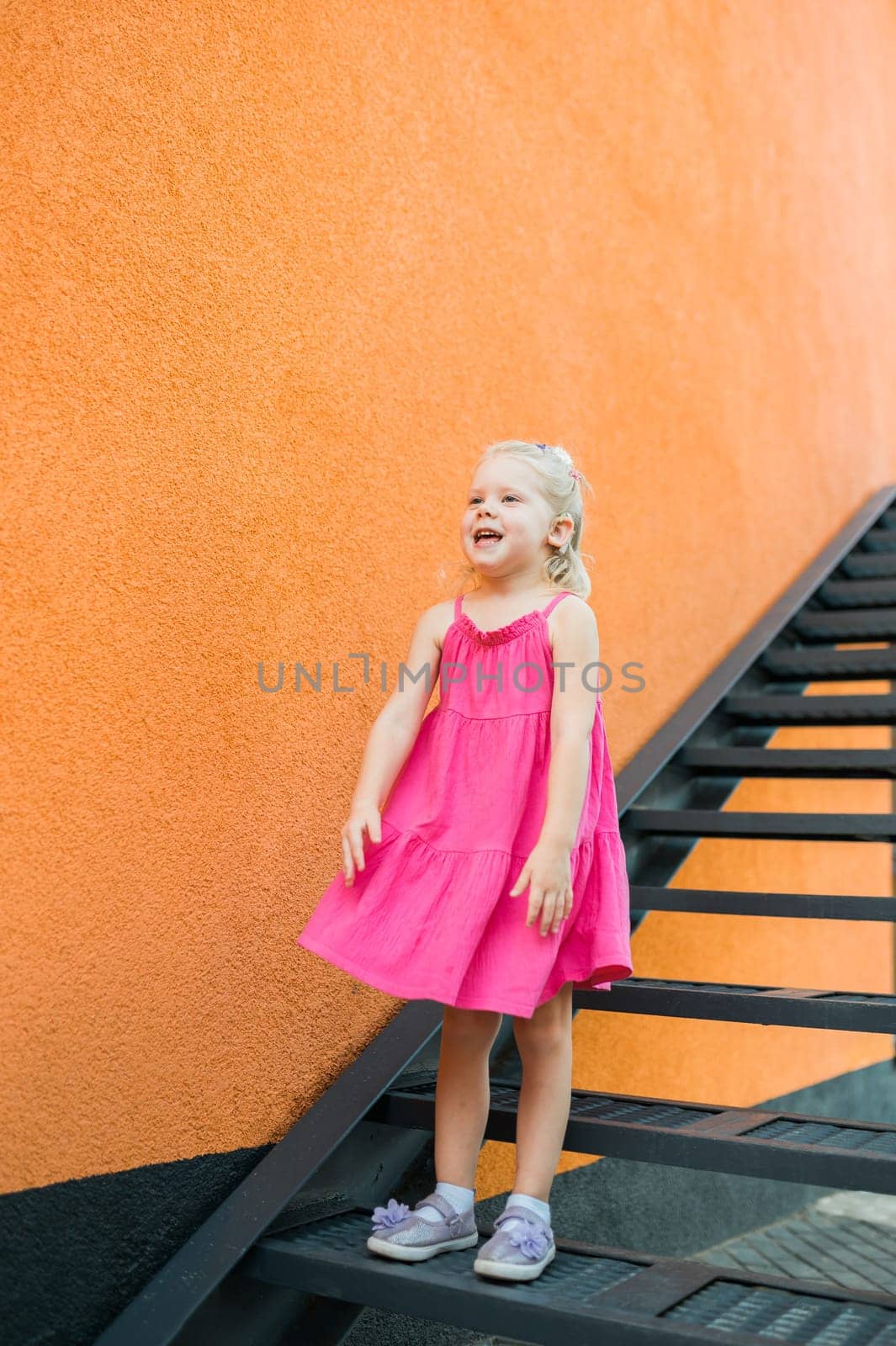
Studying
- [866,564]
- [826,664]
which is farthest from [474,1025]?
[866,564]

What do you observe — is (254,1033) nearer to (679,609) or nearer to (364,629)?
(364,629)

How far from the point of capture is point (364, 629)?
2.43m

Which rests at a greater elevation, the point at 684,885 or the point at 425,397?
the point at 425,397

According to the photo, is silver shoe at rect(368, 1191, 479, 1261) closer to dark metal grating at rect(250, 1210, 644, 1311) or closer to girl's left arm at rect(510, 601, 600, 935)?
dark metal grating at rect(250, 1210, 644, 1311)

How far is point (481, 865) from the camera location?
1.86 m

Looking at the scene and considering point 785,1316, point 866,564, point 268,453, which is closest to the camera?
point 785,1316

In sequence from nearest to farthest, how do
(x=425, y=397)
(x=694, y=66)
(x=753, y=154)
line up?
(x=425, y=397) → (x=694, y=66) → (x=753, y=154)

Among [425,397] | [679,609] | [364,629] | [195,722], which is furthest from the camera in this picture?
[679,609]

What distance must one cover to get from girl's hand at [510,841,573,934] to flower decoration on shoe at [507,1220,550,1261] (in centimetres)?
42

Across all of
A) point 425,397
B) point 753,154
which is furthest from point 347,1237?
point 753,154

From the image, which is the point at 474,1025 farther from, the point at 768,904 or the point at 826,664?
the point at 826,664

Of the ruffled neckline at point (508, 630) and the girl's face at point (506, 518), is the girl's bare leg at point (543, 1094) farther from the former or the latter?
the girl's face at point (506, 518)

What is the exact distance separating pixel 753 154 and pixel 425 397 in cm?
259

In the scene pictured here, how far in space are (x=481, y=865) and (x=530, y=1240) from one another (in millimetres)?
530
